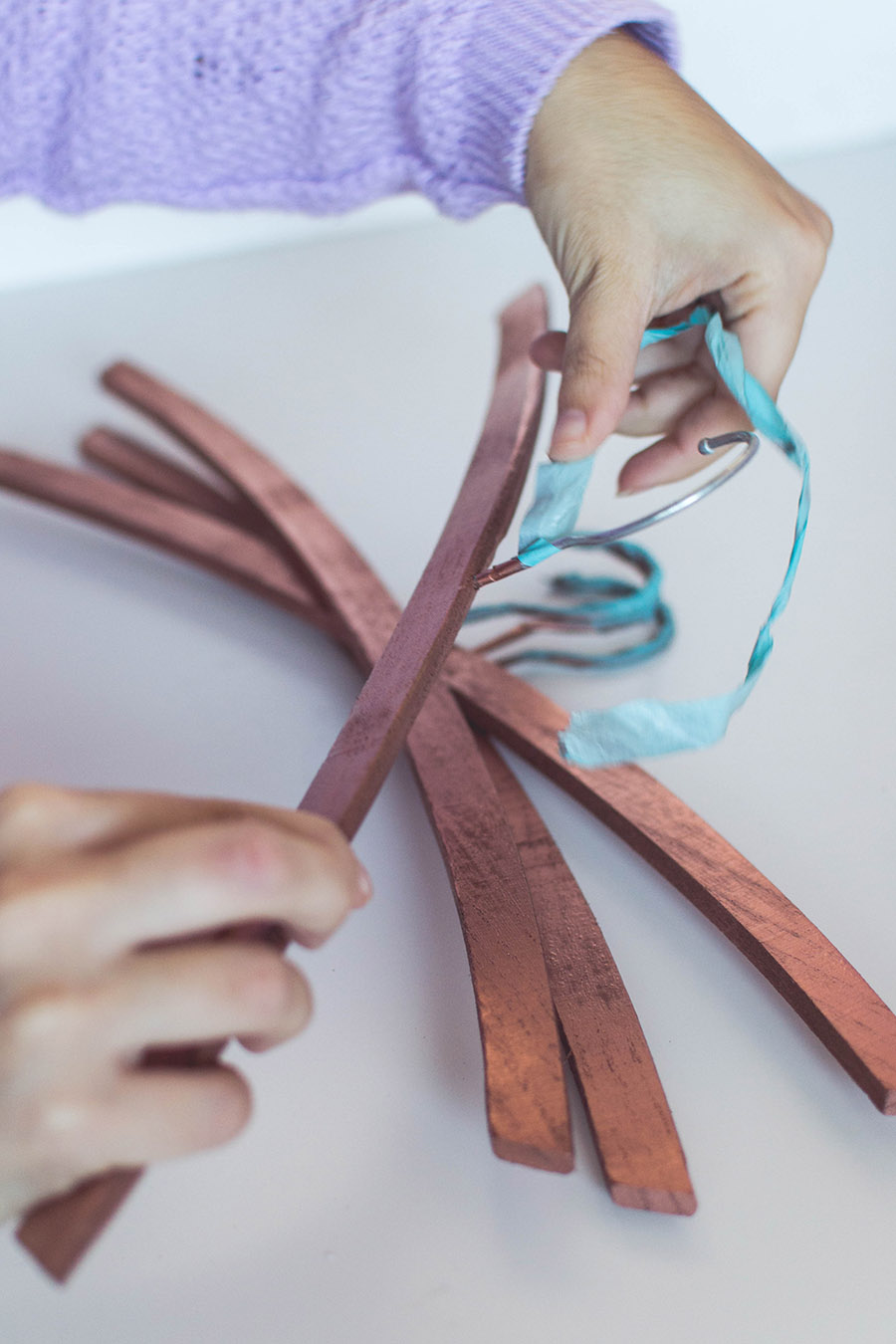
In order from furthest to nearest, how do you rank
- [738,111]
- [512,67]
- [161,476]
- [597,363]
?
1. [738,111]
2. [161,476]
3. [512,67]
4. [597,363]

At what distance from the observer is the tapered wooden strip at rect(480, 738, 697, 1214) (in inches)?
23.7

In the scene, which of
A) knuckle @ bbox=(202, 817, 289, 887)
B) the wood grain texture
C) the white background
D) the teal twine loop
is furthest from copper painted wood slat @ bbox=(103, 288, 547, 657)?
the white background

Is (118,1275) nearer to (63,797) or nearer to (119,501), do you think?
(63,797)

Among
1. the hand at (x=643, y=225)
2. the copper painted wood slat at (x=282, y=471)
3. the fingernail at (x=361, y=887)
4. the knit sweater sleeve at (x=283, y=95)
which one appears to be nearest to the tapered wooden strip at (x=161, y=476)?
the copper painted wood slat at (x=282, y=471)

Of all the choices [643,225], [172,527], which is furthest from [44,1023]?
[172,527]

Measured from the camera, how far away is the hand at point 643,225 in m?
0.73

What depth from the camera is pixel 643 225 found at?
748mm

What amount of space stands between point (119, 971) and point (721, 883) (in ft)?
1.40

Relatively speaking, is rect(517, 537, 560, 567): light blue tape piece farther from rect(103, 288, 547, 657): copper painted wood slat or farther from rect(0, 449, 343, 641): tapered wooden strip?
rect(0, 449, 343, 641): tapered wooden strip

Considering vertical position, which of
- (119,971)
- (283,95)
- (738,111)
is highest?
(738,111)

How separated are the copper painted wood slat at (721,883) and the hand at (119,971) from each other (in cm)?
35

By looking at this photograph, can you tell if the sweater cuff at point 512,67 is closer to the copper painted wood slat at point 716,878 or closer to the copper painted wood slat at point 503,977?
the copper painted wood slat at point 503,977

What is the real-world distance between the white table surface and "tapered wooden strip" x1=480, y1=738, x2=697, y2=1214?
0.08 feet

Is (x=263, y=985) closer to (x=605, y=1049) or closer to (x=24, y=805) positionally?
(x=24, y=805)
